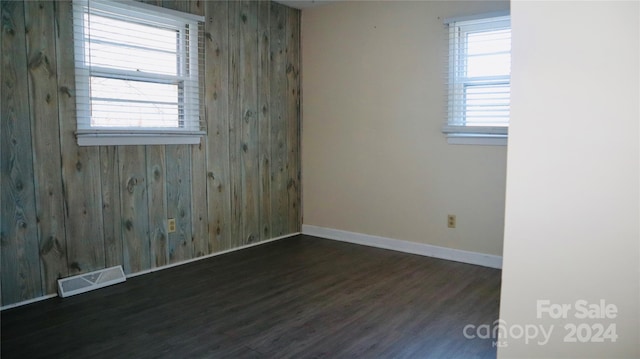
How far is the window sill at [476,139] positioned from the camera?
12.6ft

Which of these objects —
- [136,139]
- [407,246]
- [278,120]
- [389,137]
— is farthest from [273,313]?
[278,120]

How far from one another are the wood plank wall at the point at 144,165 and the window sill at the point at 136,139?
0.05 metres

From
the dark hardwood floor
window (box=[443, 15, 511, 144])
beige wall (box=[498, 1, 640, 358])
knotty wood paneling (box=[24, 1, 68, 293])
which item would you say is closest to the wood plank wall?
knotty wood paneling (box=[24, 1, 68, 293])

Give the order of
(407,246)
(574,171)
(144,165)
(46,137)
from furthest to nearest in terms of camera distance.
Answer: (407,246) → (144,165) → (46,137) → (574,171)

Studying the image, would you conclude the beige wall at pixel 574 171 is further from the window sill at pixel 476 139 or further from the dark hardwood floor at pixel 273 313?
the window sill at pixel 476 139

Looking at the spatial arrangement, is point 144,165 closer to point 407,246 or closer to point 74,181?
point 74,181

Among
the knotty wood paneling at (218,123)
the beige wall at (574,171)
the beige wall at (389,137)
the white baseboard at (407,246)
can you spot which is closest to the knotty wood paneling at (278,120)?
the beige wall at (389,137)

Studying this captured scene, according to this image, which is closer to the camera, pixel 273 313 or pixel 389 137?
pixel 273 313

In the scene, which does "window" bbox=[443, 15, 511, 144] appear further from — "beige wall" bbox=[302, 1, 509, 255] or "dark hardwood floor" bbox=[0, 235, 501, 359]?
"dark hardwood floor" bbox=[0, 235, 501, 359]

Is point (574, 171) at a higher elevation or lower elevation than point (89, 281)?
higher

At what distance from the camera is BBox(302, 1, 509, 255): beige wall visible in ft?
13.3

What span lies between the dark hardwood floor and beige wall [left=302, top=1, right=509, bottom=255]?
1.75ft

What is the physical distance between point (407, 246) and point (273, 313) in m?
1.89

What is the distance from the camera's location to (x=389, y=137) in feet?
14.8
